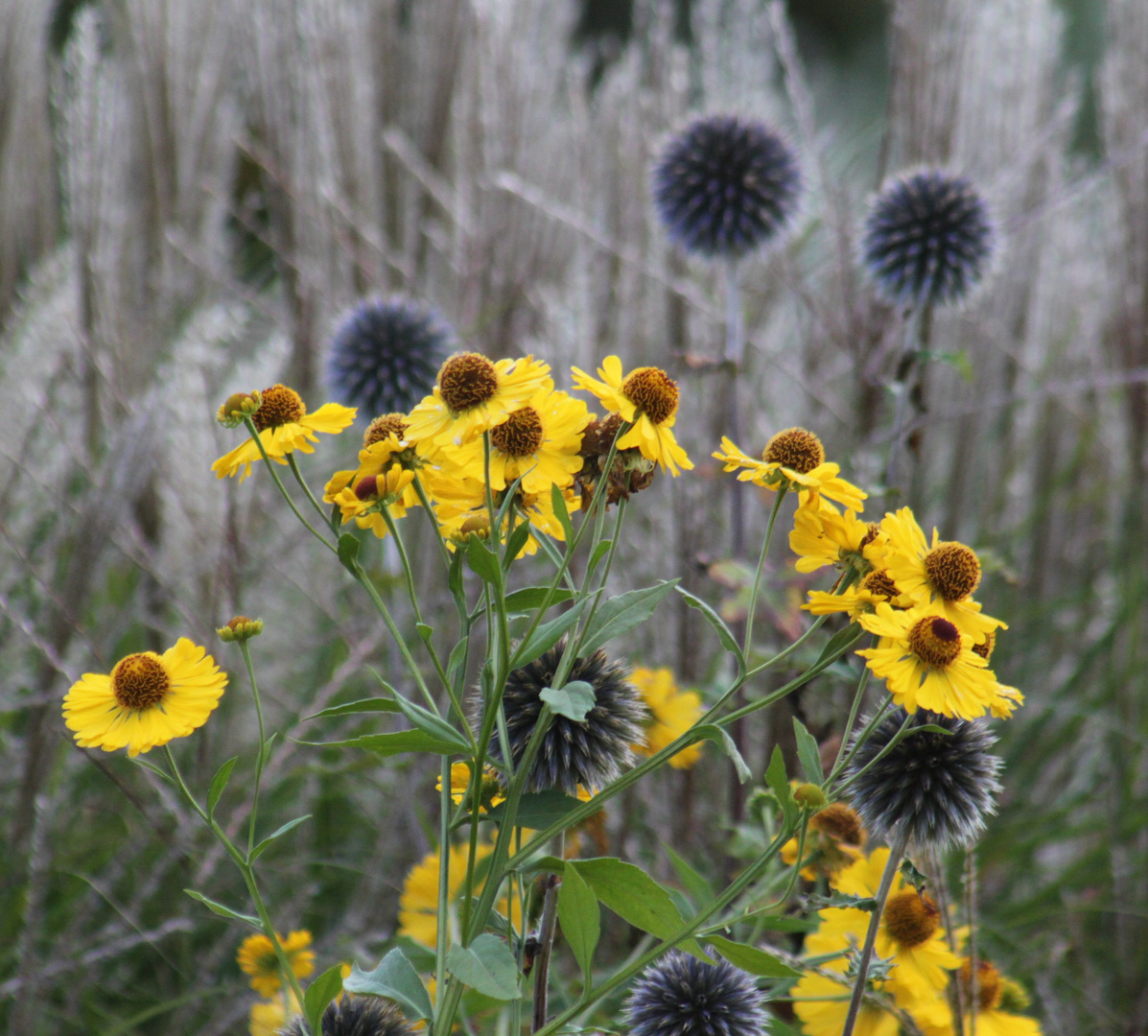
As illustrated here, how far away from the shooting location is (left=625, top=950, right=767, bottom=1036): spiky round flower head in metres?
0.88

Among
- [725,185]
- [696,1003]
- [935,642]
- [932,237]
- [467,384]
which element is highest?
[725,185]

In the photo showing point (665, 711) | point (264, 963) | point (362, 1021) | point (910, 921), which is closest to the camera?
point (362, 1021)

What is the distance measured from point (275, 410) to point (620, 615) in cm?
31

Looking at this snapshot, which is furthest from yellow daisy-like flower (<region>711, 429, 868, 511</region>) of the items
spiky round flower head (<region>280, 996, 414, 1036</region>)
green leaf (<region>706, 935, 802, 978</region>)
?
spiky round flower head (<region>280, 996, 414, 1036</region>)

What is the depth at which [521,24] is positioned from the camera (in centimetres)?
226

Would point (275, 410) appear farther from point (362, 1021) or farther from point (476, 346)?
point (476, 346)

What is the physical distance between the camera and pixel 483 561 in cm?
64

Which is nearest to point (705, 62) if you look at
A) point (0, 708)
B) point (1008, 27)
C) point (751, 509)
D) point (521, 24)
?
point (521, 24)

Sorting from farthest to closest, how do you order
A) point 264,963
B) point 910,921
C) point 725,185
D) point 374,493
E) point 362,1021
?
point 725,185 < point 264,963 < point 910,921 < point 362,1021 < point 374,493

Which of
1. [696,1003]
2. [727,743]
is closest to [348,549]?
[727,743]

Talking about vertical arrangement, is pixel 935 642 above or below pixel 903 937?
above

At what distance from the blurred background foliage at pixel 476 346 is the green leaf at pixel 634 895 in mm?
729

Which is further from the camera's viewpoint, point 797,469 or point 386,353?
point 386,353

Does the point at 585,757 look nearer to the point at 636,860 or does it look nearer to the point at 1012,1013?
the point at 1012,1013
